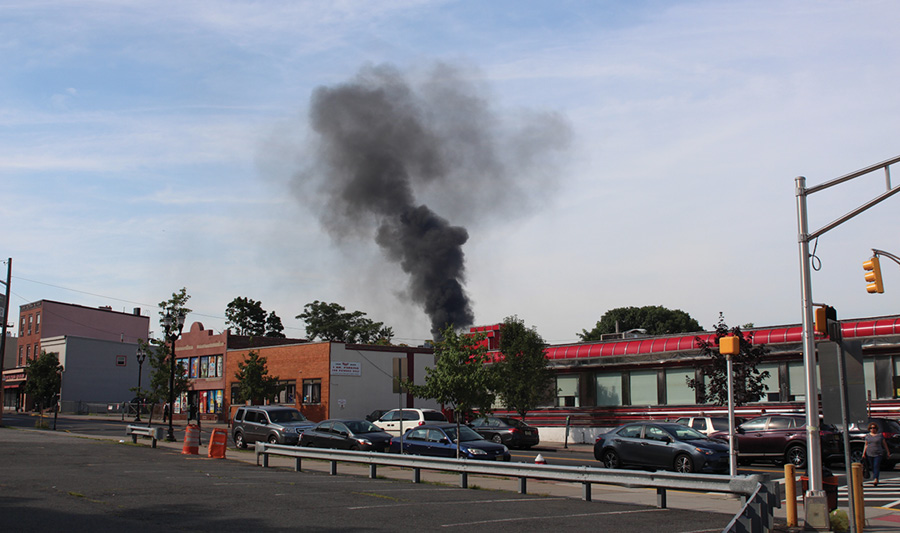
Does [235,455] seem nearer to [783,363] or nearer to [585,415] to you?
[585,415]

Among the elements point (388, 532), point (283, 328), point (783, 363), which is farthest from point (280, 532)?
point (283, 328)

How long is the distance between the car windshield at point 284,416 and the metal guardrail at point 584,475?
9.80 metres

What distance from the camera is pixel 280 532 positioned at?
10.4m

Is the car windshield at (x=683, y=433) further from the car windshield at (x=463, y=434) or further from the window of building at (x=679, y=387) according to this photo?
the window of building at (x=679, y=387)

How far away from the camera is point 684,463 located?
21.1 meters

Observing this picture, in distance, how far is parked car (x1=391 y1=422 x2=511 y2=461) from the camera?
2300 cm

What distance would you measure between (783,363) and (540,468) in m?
26.3

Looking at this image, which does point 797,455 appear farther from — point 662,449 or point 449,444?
point 449,444

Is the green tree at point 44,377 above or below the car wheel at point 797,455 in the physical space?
above

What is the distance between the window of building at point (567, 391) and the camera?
150ft

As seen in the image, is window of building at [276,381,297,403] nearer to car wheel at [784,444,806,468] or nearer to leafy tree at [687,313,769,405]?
leafy tree at [687,313,769,405]

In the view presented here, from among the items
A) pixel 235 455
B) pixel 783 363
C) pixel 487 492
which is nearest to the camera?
pixel 487 492

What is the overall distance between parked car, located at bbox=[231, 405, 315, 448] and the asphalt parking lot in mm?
8812

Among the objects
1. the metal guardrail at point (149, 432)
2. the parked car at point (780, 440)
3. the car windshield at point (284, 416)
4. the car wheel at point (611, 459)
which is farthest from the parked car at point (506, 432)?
the metal guardrail at point (149, 432)
